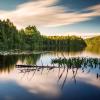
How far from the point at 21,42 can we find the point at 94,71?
311 feet

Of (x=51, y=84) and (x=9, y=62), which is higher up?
(x=9, y=62)

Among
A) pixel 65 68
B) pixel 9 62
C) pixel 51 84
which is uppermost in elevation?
pixel 9 62

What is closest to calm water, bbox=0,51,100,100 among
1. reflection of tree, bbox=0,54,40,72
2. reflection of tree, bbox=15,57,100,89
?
reflection of tree, bbox=15,57,100,89

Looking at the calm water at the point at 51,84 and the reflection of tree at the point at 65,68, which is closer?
the calm water at the point at 51,84

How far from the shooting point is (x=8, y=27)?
119875mm

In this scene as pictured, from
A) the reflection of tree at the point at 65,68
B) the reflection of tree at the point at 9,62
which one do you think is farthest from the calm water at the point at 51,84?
the reflection of tree at the point at 9,62

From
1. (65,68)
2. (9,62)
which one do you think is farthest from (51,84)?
(9,62)

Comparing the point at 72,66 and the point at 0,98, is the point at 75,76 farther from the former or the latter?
the point at 0,98

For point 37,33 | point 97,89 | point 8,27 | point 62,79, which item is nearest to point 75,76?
point 62,79

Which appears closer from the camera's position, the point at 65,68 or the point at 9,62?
the point at 65,68

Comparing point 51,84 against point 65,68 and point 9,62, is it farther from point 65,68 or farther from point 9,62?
point 9,62

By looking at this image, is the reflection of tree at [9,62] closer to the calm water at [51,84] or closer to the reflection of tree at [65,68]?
the reflection of tree at [65,68]

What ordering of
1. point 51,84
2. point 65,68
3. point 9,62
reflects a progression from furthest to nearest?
point 9,62 < point 65,68 < point 51,84

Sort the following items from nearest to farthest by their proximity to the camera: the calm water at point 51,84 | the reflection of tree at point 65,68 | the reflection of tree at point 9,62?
the calm water at point 51,84, the reflection of tree at point 65,68, the reflection of tree at point 9,62
